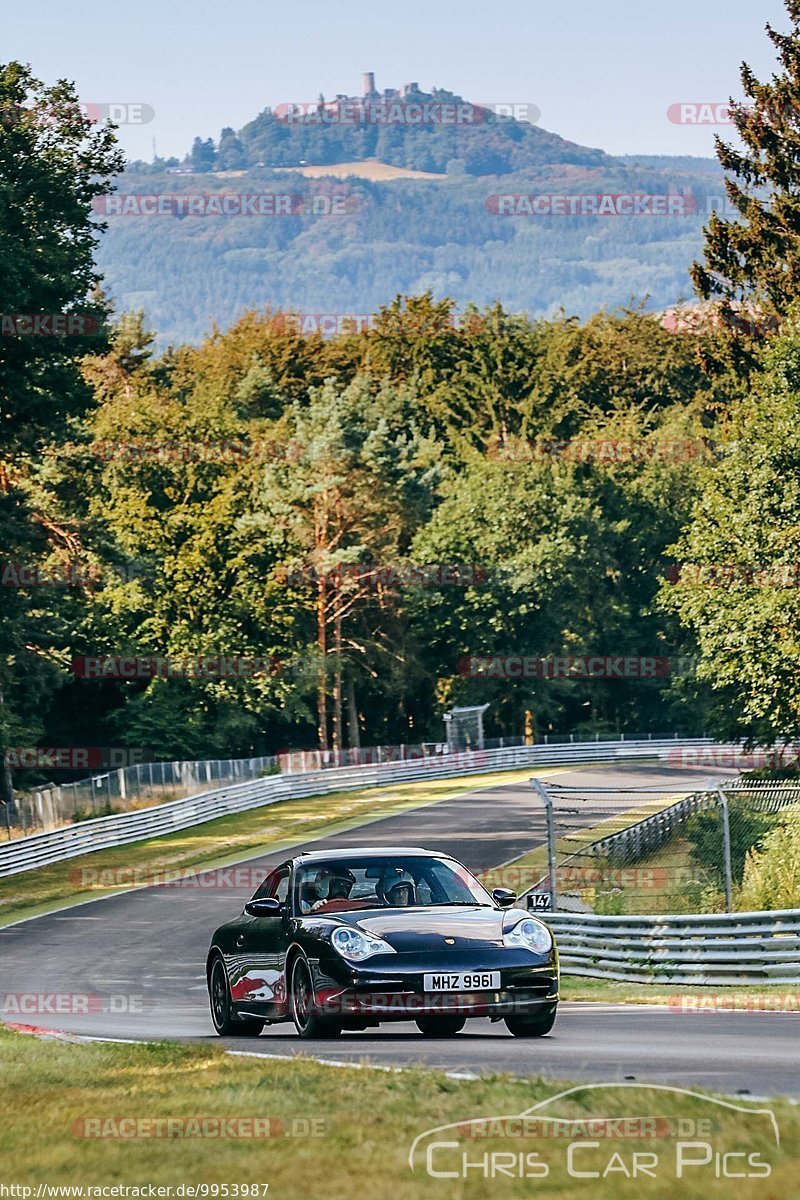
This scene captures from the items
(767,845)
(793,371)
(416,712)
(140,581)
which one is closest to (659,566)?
(416,712)

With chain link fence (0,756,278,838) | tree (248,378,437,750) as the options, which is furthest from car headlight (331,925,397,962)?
tree (248,378,437,750)

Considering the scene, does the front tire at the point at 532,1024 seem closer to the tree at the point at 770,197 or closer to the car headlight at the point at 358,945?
the car headlight at the point at 358,945

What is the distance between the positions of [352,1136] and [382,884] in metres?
6.40

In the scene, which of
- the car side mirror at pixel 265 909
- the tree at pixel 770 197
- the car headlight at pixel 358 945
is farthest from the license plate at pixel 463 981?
the tree at pixel 770 197

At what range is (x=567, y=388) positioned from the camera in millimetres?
102312

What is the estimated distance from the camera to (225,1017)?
14.6 metres

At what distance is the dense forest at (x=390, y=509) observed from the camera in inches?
1716

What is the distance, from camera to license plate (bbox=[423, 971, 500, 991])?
1230 centimetres

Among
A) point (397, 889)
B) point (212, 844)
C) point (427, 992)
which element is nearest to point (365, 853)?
point (397, 889)

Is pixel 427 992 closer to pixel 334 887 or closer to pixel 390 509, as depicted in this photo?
pixel 334 887

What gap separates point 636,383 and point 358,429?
23630 millimetres

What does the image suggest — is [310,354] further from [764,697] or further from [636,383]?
[764,697]

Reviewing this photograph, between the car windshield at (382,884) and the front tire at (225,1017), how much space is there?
135cm

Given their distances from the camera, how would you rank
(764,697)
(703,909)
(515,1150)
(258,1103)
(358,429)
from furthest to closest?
(358,429)
(764,697)
(703,909)
(258,1103)
(515,1150)
